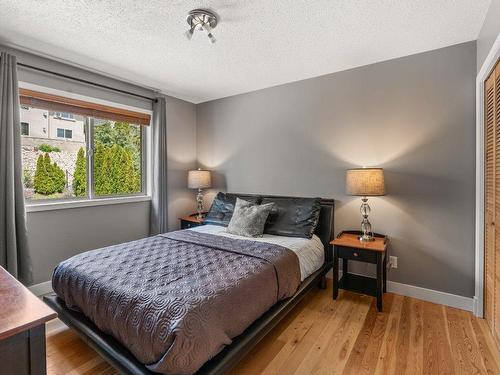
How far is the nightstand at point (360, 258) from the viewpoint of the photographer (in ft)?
7.86

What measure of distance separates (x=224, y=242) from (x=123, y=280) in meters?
1.02

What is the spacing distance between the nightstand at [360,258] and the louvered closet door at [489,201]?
0.75 m

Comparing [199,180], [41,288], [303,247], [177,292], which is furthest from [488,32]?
[41,288]

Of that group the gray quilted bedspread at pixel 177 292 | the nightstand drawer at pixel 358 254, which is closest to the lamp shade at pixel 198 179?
the gray quilted bedspread at pixel 177 292

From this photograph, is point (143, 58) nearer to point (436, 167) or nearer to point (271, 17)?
point (271, 17)

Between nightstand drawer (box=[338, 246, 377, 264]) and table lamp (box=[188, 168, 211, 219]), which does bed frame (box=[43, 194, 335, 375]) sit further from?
table lamp (box=[188, 168, 211, 219])

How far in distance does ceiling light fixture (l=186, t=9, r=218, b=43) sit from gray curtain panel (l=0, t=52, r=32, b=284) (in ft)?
5.77

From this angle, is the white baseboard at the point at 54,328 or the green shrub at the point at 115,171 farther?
the green shrub at the point at 115,171

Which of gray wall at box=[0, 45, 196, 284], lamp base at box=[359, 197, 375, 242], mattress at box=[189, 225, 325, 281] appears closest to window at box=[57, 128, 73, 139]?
gray wall at box=[0, 45, 196, 284]

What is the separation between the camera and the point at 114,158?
3504 millimetres

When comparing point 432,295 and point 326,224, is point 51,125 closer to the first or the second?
point 326,224

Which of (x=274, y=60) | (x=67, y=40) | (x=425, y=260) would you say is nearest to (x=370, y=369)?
(x=425, y=260)

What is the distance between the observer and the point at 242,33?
2.28 m

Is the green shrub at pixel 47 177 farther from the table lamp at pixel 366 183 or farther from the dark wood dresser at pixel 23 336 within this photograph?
the table lamp at pixel 366 183
